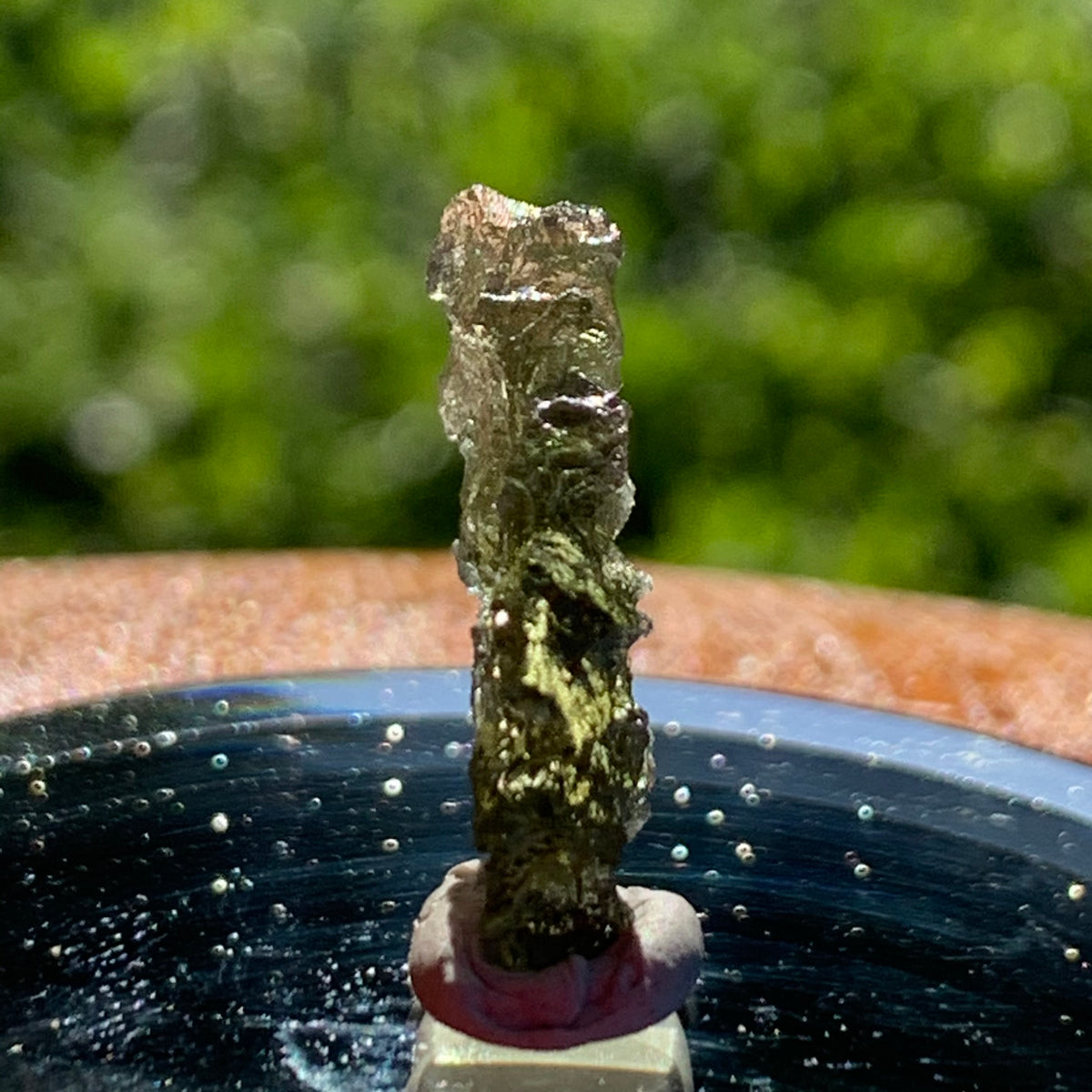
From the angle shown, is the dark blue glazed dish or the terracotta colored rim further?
the terracotta colored rim

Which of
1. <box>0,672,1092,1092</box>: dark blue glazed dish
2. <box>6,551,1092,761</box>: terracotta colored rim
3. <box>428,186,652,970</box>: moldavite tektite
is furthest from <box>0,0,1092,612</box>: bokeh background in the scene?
<box>428,186,652,970</box>: moldavite tektite

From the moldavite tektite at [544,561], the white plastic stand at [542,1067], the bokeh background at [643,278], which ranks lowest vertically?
the bokeh background at [643,278]

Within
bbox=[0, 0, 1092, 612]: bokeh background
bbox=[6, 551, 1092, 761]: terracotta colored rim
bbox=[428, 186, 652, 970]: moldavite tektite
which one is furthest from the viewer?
bbox=[0, 0, 1092, 612]: bokeh background

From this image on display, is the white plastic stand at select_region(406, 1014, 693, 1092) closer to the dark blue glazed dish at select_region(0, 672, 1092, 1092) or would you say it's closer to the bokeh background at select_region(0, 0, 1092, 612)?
the dark blue glazed dish at select_region(0, 672, 1092, 1092)

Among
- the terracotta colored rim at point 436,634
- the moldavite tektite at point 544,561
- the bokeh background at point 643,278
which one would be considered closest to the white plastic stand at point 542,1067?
the moldavite tektite at point 544,561

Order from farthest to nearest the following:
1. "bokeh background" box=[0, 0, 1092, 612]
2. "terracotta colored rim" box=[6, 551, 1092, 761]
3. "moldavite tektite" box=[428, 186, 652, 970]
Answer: "bokeh background" box=[0, 0, 1092, 612], "terracotta colored rim" box=[6, 551, 1092, 761], "moldavite tektite" box=[428, 186, 652, 970]

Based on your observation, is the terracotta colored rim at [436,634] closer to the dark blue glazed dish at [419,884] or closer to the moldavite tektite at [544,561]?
the dark blue glazed dish at [419,884]

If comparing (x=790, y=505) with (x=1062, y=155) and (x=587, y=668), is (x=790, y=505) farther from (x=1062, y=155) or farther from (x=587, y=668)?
(x=587, y=668)
